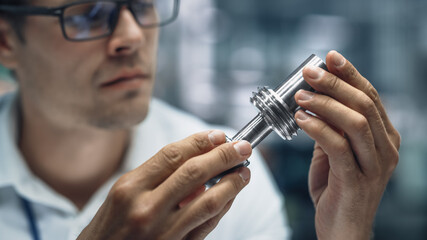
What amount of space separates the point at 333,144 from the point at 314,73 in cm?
Answer: 9

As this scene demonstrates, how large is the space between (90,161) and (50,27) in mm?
334

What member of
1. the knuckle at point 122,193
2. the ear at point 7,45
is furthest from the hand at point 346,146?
the ear at point 7,45

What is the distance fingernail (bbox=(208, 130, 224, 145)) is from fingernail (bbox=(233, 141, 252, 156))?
0.03 meters

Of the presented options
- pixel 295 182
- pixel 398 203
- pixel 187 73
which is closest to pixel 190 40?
pixel 187 73

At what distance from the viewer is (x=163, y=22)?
80 centimetres

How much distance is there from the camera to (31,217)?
729 millimetres

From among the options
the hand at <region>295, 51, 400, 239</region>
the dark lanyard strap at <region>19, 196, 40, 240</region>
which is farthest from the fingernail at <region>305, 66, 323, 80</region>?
the dark lanyard strap at <region>19, 196, 40, 240</region>

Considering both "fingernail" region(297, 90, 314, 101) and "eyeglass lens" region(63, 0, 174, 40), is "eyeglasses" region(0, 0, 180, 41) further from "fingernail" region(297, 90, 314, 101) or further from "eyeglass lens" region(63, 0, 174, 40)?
"fingernail" region(297, 90, 314, 101)

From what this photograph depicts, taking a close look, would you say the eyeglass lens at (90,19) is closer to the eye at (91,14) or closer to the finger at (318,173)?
the eye at (91,14)

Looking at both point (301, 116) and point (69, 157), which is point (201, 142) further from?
point (69, 157)

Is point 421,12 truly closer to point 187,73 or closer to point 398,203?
point 398,203

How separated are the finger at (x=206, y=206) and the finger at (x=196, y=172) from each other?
0.01m

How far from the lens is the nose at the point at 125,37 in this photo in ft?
2.17

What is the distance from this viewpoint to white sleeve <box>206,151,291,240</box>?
826mm
